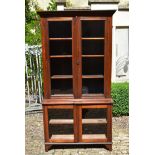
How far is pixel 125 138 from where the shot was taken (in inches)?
188

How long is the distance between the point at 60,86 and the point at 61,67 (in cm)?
29

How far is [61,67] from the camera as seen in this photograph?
4492 mm

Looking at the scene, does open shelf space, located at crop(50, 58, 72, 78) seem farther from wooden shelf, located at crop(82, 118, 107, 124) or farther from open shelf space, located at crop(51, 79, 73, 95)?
wooden shelf, located at crop(82, 118, 107, 124)

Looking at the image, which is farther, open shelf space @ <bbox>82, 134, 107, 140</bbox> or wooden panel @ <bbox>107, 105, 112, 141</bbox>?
open shelf space @ <bbox>82, 134, 107, 140</bbox>

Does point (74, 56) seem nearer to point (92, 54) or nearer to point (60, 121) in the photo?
point (92, 54)

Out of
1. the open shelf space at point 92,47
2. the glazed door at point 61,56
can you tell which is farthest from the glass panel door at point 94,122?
the open shelf space at point 92,47

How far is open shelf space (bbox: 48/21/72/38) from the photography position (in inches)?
168

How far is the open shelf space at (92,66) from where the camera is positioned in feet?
14.6

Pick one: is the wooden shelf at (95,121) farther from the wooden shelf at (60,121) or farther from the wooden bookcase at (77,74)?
the wooden shelf at (60,121)

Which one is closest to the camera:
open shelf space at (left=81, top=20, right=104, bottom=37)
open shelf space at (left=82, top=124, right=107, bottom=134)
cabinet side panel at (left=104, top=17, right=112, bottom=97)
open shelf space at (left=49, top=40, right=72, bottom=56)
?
cabinet side panel at (left=104, top=17, right=112, bottom=97)

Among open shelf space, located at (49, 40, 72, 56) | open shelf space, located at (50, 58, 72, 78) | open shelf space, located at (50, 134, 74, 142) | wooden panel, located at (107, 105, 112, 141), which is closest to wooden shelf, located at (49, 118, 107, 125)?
wooden panel, located at (107, 105, 112, 141)
